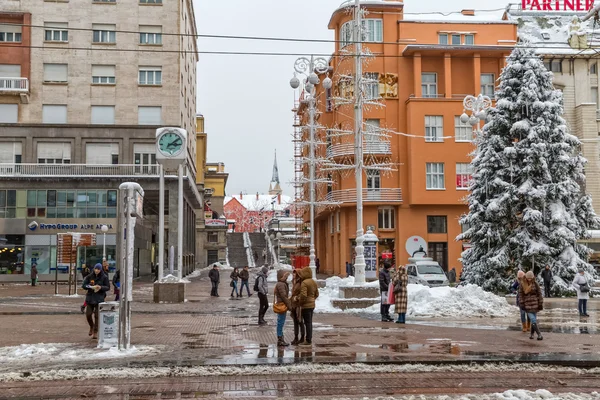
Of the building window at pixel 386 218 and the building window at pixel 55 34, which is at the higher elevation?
the building window at pixel 55 34

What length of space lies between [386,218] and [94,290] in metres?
39.5

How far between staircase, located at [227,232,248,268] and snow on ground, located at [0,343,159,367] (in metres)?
67.9

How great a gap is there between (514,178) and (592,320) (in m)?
13.7

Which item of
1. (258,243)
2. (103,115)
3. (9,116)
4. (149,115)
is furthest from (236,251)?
(9,116)

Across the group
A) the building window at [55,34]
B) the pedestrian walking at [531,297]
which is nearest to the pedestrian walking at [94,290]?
the pedestrian walking at [531,297]

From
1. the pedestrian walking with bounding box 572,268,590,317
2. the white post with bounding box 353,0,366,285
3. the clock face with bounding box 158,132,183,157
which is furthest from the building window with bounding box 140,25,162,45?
the pedestrian walking with bounding box 572,268,590,317

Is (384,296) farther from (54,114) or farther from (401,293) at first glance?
(54,114)

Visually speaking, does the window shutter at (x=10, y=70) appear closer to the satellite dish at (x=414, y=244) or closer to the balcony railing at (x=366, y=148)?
the balcony railing at (x=366, y=148)

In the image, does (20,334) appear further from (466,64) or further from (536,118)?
(466,64)

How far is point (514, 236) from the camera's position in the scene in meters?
32.0

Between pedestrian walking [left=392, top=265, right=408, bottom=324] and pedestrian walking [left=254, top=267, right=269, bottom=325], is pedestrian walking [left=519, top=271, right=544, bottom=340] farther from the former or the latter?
pedestrian walking [left=254, top=267, right=269, bottom=325]

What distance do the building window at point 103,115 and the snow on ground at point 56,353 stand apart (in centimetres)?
3923

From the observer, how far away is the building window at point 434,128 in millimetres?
51688

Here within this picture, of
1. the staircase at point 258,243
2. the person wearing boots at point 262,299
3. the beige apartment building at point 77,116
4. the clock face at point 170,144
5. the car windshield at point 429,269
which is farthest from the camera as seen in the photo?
the staircase at point 258,243
